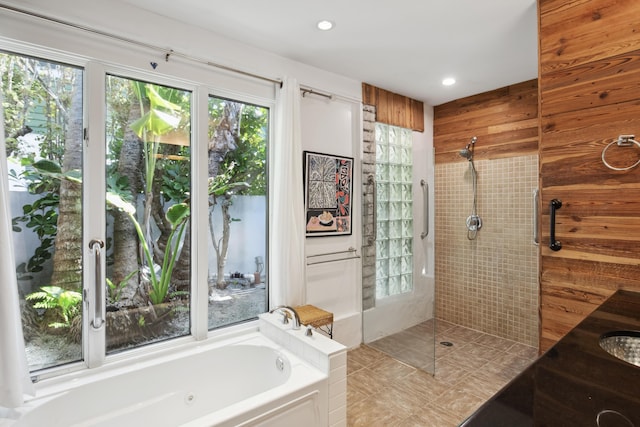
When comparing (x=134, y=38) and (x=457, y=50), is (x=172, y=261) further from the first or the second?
(x=457, y=50)

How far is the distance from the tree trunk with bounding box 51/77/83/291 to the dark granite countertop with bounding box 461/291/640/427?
2230 mm

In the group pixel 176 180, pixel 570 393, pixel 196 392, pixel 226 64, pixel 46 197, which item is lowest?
pixel 196 392

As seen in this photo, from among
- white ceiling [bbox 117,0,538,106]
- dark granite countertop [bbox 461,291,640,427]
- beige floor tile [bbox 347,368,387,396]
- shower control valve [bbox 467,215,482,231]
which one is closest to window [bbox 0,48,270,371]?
white ceiling [bbox 117,0,538,106]

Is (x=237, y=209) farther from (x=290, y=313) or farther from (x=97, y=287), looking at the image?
(x=97, y=287)

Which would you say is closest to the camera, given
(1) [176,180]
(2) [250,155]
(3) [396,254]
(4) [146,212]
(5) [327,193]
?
(4) [146,212]

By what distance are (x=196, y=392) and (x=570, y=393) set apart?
2.11 m

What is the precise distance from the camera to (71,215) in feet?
6.44

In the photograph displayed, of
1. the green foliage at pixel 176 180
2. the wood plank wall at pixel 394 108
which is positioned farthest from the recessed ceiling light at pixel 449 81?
the green foliage at pixel 176 180

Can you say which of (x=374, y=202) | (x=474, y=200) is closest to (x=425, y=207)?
(x=374, y=202)

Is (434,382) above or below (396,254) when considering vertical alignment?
below

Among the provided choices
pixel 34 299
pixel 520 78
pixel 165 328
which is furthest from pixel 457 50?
pixel 34 299

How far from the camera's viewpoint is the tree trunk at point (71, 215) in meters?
1.94

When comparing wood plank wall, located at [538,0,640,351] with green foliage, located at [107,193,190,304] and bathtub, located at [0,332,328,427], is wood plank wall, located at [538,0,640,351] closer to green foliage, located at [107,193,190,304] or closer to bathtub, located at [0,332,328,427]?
bathtub, located at [0,332,328,427]

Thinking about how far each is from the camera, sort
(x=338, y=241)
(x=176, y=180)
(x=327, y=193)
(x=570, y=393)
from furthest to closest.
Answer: (x=338, y=241), (x=327, y=193), (x=176, y=180), (x=570, y=393)
